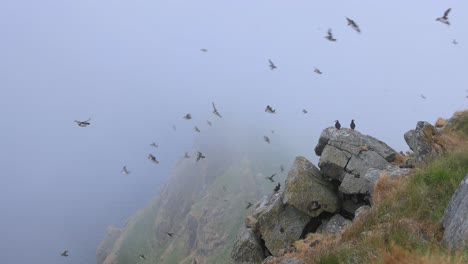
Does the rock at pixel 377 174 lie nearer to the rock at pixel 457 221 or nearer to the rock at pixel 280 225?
the rock at pixel 280 225

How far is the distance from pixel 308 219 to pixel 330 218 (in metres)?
1.31

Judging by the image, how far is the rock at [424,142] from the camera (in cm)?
1937

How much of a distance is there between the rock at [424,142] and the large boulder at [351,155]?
2909 millimetres

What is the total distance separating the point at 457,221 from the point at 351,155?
53.4 feet

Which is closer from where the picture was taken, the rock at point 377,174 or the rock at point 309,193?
the rock at point 377,174

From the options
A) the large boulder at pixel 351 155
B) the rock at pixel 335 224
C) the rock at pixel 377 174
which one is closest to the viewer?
the rock at pixel 377 174

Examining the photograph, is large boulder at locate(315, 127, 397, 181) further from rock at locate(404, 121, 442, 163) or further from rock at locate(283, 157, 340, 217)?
rock at locate(404, 121, 442, 163)

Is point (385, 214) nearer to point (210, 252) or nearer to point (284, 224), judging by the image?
point (284, 224)

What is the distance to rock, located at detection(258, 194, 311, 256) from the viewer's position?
23.1m

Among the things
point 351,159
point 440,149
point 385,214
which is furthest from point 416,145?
point 385,214

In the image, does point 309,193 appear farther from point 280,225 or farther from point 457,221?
point 457,221

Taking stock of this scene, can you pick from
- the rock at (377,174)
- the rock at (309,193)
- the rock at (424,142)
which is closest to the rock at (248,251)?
the rock at (309,193)

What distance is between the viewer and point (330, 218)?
23031 mm

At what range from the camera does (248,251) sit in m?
24.0
